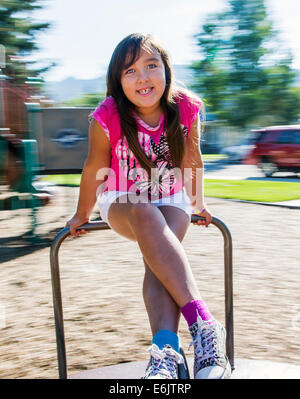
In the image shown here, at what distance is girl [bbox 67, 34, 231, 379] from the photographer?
1801 mm

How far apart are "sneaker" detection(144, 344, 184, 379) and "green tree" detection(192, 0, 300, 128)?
34489 mm

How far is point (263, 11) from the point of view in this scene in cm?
3569

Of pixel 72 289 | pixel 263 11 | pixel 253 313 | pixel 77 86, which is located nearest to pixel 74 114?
pixel 72 289

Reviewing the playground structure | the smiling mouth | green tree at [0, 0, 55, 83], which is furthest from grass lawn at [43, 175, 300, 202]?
green tree at [0, 0, 55, 83]

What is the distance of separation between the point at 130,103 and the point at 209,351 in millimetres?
1094

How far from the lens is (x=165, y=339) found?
166 cm

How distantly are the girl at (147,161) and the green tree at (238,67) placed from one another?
3377cm

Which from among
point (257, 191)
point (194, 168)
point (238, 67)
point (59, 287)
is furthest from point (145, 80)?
point (238, 67)

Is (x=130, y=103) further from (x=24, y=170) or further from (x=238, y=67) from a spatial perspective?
(x=238, y=67)

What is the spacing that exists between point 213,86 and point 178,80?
33.8 metres

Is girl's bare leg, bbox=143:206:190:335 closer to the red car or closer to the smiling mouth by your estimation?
the smiling mouth

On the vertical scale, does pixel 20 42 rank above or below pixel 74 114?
above

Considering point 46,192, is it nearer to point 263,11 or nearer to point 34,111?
point 34,111
